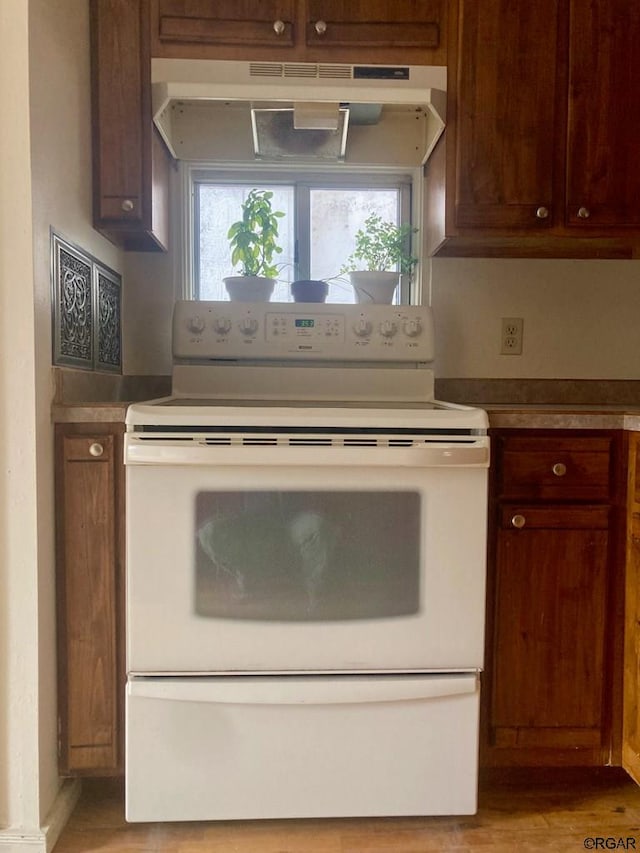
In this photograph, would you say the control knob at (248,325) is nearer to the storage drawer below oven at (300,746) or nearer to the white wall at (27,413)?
the white wall at (27,413)

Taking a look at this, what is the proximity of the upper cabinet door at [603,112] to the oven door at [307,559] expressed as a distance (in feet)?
2.65

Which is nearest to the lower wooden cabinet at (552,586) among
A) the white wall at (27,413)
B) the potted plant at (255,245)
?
the potted plant at (255,245)

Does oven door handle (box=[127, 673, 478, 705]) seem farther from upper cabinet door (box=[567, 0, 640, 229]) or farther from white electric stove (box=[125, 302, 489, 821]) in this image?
upper cabinet door (box=[567, 0, 640, 229])

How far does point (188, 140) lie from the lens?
1.76 metres

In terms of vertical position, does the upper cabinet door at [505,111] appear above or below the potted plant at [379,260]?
above

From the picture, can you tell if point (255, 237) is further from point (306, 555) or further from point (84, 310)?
point (306, 555)

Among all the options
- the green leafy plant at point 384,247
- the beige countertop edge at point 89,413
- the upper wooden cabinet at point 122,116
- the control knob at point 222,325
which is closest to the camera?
the beige countertop edge at point 89,413

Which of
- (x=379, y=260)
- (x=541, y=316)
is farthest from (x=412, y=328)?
(x=541, y=316)

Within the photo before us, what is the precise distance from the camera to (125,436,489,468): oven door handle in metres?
1.18

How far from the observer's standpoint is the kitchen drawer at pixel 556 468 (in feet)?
4.47

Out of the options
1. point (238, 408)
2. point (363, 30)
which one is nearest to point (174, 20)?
point (363, 30)

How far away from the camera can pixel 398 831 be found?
1325 millimetres

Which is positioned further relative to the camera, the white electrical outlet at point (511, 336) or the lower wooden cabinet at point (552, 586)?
the white electrical outlet at point (511, 336)

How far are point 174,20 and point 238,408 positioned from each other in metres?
1.01
